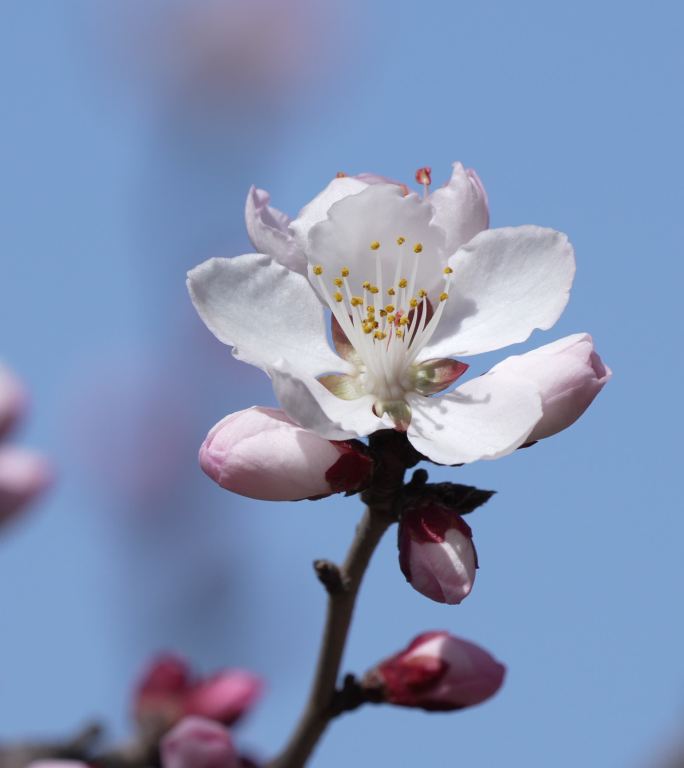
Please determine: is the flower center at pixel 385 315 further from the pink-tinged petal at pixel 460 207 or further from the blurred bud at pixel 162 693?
the blurred bud at pixel 162 693

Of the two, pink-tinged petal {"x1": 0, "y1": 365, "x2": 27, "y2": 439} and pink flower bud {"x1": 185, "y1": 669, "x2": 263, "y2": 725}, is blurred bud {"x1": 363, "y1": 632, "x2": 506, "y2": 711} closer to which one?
pink flower bud {"x1": 185, "y1": 669, "x2": 263, "y2": 725}

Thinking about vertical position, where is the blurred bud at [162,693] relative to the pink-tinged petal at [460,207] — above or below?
below

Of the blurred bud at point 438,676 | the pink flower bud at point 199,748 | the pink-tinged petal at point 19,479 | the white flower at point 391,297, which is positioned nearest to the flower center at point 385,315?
Answer: the white flower at point 391,297

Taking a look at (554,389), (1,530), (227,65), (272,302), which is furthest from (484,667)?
(227,65)

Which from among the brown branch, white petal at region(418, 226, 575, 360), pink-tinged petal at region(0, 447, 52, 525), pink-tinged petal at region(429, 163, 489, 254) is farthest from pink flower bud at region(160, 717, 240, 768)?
pink-tinged petal at region(0, 447, 52, 525)

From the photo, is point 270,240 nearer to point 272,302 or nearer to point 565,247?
point 272,302

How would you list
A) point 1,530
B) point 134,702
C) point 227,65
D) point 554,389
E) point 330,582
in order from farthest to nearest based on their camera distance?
1. point 227,65
2. point 1,530
3. point 134,702
4. point 330,582
5. point 554,389
